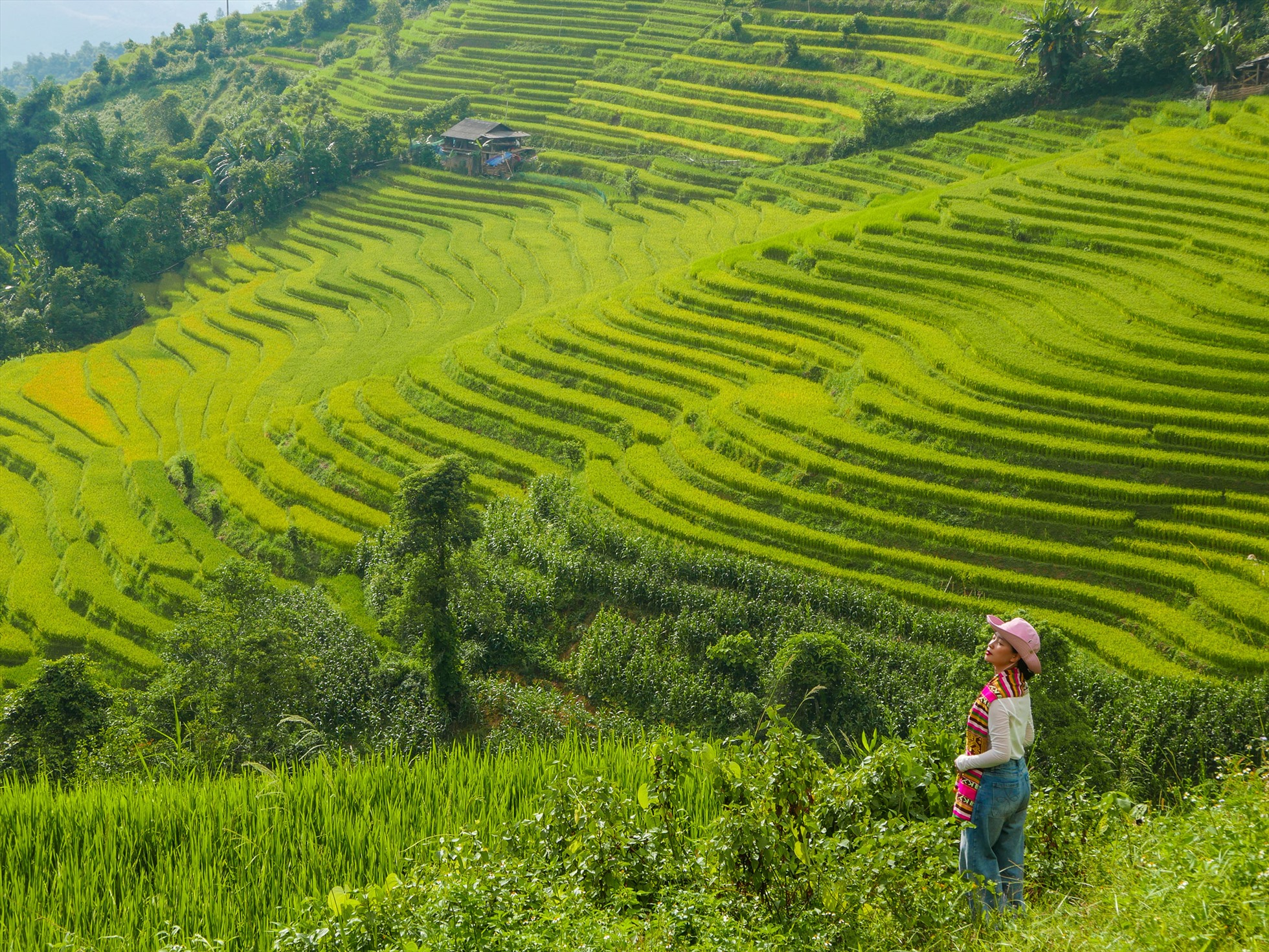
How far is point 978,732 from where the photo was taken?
19.0ft

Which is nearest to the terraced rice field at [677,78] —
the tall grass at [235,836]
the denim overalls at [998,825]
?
the tall grass at [235,836]

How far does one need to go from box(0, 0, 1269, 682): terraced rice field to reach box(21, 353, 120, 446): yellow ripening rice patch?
14 cm

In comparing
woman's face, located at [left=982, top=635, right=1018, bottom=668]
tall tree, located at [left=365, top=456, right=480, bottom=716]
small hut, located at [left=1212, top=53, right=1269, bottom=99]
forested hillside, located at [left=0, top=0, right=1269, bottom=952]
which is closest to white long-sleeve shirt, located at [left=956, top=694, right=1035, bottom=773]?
woman's face, located at [left=982, top=635, right=1018, bottom=668]

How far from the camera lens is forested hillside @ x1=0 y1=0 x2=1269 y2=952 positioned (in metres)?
5.91

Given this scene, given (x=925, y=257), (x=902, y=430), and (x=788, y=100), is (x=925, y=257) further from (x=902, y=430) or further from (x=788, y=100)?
(x=788, y=100)

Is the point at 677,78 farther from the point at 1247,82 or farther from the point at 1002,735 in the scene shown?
the point at 1002,735

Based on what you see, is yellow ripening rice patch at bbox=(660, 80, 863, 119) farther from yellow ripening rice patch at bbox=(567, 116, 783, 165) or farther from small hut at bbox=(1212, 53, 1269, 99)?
small hut at bbox=(1212, 53, 1269, 99)

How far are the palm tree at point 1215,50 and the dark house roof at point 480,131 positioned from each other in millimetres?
32124

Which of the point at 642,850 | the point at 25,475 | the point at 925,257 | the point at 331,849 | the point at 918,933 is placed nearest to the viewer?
the point at 918,933

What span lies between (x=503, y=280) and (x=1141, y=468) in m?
27.5

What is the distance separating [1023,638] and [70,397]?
127ft

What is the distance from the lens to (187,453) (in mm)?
30953

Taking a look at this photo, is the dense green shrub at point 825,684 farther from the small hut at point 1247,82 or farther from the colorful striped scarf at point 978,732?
the small hut at point 1247,82

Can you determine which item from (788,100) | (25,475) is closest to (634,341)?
(25,475)
